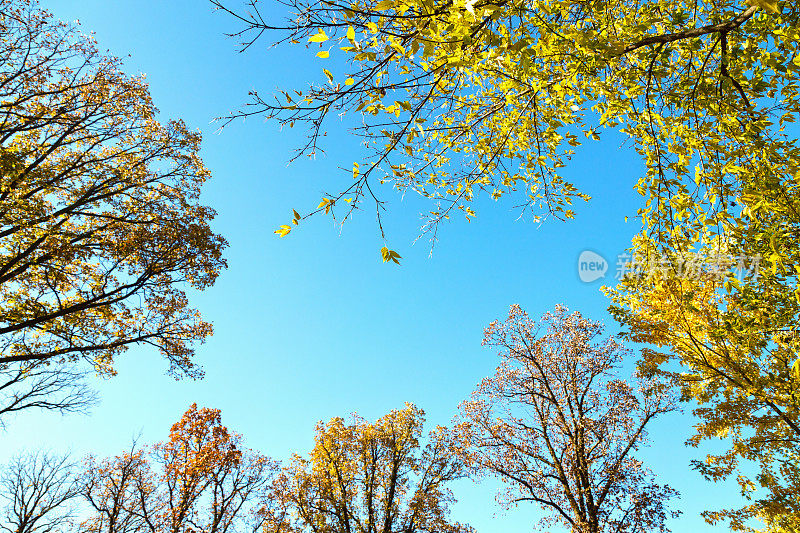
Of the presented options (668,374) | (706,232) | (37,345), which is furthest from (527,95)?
(37,345)

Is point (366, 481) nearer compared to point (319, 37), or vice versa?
point (319, 37)

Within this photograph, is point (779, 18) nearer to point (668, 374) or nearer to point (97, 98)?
point (668, 374)

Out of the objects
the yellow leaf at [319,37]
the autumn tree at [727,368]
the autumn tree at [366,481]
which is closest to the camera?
the yellow leaf at [319,37]

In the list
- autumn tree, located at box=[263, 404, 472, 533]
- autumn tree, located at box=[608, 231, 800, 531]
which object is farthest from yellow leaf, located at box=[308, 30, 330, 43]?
autumn tree, located at box=[263, 404, 472, 533]

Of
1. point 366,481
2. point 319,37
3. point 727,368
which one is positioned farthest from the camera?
point 366,481

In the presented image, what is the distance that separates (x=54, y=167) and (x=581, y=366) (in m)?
14.2

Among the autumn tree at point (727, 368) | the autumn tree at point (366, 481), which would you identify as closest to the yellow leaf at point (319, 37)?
the autumn tree at point (727, 368)

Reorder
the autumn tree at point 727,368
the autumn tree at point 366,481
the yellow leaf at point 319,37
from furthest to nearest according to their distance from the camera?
1. the autumn tree at point 366,481
2. the autumn tree at point 727,368
3. the yellow leaf at point 319,37

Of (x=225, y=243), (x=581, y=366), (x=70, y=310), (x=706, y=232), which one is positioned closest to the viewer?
(x=706, y=232)

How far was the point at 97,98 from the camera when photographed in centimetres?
823

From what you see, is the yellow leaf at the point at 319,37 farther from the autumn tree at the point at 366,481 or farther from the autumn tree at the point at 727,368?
the autumn tree at the point at 366,481

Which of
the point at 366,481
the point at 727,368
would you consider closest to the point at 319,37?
the point at 727,368

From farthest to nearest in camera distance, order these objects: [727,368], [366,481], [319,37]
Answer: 1. [366,481]
2. [727,368]
3. [319,37]

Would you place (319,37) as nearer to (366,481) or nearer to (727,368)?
(727,368)
